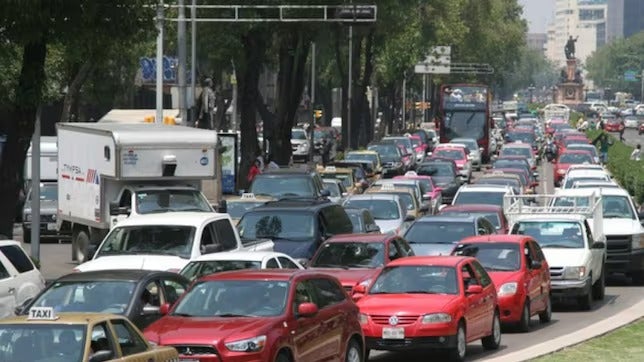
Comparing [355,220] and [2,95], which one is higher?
[2,95]

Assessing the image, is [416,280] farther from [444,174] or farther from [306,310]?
[444,174]

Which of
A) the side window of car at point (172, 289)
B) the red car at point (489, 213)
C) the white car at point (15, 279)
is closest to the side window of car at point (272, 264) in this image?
the side window of car at point (172, 289)

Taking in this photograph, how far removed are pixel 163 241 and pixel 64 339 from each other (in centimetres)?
1176

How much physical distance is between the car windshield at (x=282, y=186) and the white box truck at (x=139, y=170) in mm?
6138

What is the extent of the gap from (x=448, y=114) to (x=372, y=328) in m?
66.7

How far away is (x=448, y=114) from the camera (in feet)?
284

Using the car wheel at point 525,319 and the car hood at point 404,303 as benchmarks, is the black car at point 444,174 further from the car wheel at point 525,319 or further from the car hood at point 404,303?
the car hood at point 404,303

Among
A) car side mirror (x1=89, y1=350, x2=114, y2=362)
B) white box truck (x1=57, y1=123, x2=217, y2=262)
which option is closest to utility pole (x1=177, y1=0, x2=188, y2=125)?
white box truck (x1=57, y1=123, x2=217, y2=262)

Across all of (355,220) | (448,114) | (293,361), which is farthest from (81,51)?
(448,114)

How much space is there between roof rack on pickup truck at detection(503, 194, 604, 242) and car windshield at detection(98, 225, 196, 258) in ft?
26.5

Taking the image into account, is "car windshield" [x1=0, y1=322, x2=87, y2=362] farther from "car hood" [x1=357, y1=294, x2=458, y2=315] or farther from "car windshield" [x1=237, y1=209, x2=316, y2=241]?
"car windshield" [x1=237, y1=209, x2=316, y2=241]

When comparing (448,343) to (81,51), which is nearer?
(448,343)

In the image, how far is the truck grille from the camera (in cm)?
1617

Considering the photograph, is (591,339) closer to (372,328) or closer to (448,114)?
(372,328)
